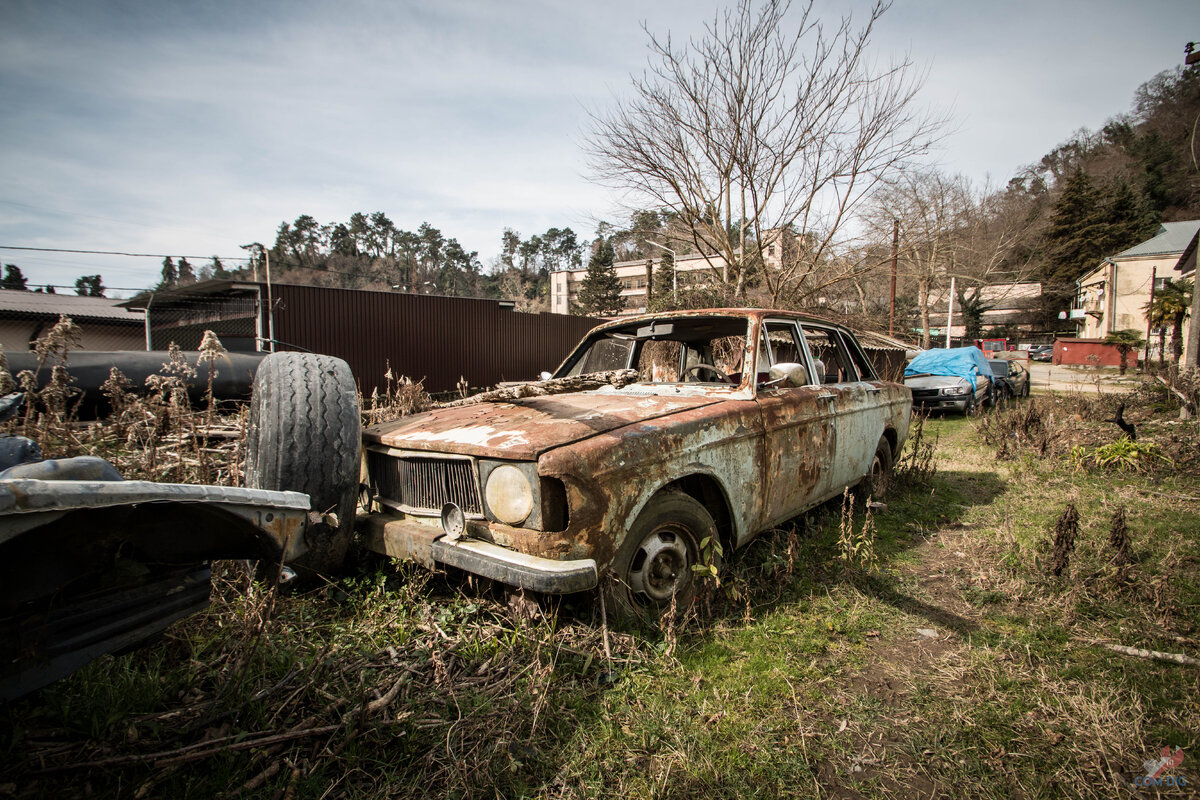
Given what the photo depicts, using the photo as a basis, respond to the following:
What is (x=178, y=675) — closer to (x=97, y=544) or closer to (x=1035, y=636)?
(x=97, y=544)

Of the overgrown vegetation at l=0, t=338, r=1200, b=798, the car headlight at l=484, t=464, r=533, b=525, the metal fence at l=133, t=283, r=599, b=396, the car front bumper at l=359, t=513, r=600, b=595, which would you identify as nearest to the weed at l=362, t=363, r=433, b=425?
the overgrown vegetation at l=0, t=338, r=1200, b=798

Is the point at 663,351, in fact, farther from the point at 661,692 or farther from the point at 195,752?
the point at 195,752

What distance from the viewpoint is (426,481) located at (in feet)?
8.71

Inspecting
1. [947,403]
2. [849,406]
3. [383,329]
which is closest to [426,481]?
[849,406]

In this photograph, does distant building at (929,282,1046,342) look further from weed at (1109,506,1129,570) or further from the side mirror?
the side mirror

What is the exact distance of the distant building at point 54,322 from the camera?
19453 millimetres

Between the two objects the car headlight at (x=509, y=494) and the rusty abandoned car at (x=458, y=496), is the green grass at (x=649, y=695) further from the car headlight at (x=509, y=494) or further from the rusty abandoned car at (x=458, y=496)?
the car headlight at (x=509, y=494)

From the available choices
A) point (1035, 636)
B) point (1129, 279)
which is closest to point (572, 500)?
point (1035, 636)

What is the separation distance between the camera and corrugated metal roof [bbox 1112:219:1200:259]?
118 ft

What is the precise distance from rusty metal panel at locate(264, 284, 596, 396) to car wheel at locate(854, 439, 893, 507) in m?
8.78

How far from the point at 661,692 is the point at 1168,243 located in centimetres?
5259

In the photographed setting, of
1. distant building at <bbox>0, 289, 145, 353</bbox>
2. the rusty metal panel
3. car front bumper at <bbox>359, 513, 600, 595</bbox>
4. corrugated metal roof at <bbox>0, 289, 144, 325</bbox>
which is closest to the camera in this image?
car front bumper at <bbox>359, 513, 600, 595</bbox>

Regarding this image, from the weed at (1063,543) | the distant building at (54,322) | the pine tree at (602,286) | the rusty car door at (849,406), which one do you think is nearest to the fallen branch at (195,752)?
the rusty car door at (849,406)

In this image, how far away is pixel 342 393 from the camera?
9.17 ft
